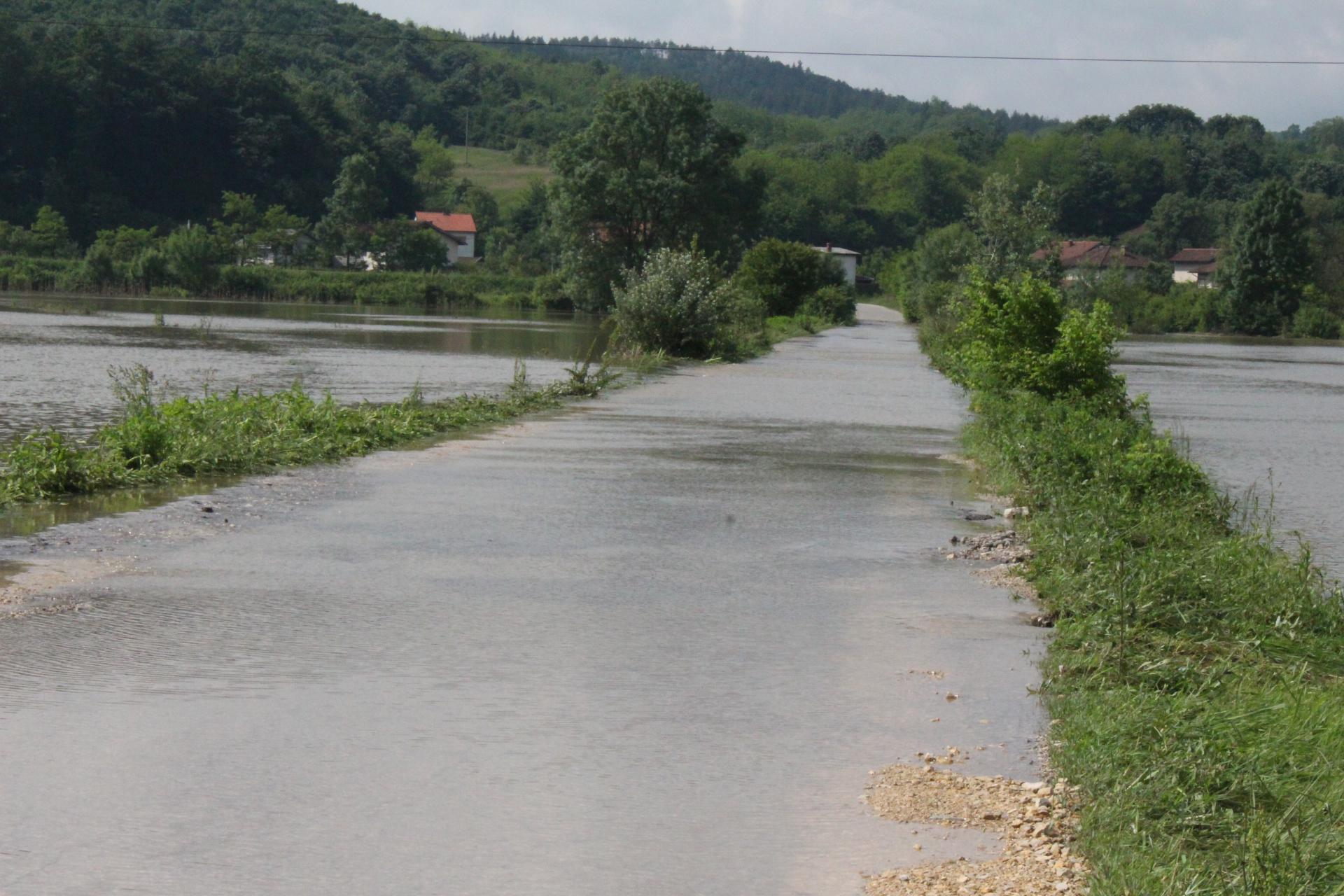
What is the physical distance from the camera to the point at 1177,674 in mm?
6391

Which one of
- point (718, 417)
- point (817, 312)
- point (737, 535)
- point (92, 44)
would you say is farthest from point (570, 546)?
point (92, 44)

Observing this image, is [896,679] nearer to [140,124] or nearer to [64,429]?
[64,429]

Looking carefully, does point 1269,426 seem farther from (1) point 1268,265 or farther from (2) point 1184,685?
(1) point 1268,265

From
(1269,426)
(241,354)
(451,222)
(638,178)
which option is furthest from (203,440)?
(451,222)

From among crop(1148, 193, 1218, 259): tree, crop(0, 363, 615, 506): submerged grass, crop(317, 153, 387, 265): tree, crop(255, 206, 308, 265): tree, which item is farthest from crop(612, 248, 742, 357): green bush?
crop(1148, 193, 1218, 259): tree

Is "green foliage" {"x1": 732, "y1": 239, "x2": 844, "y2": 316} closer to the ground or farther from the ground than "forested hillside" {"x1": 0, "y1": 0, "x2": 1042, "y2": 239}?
closer to the ground

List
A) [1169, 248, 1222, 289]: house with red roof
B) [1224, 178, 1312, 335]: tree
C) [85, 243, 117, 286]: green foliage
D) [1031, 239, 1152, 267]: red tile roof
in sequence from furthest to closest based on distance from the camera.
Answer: [1169, 248, 1222, 289]: house with red roof
[1031, 239, 1152, 267]: red tile roof
[1224, 178, 1312, 335]: tree
[85, 243, 117, 286]: green foliage

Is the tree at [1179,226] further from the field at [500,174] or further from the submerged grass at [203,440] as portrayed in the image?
the submerged grass at [203,440]

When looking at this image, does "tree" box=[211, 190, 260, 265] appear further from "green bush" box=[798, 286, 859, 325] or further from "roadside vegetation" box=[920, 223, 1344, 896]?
"roadside vegetation" box=[920, 223, 1344, 896]

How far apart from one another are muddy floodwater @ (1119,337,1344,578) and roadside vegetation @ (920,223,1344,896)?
31.9 inches

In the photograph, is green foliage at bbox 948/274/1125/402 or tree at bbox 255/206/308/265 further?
tree at bbox 255/206/308/265

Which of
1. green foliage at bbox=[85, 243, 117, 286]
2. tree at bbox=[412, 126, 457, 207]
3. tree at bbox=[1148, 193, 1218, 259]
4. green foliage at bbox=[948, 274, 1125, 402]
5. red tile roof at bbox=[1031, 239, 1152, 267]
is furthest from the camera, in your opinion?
tree at bbox=[1148, 193, 1218, 259]

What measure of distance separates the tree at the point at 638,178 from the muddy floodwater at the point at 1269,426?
2756 cm

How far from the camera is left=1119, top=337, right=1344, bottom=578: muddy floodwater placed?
14.4 metres
